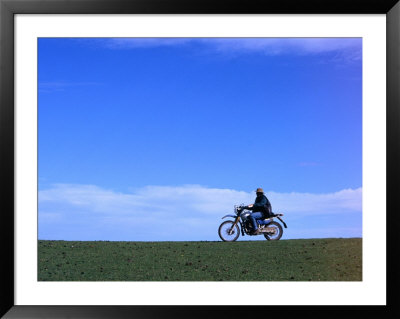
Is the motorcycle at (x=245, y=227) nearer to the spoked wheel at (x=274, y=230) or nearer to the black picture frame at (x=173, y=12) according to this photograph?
the spoked wheel at (x=274, y=230)

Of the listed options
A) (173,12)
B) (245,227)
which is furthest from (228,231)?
(173,12)

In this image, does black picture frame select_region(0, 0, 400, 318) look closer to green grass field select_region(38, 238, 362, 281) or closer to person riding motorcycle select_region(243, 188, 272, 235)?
green grass field select_region(38, 238, 362, 281)

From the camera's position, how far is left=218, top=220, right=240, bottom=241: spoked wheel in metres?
4.62

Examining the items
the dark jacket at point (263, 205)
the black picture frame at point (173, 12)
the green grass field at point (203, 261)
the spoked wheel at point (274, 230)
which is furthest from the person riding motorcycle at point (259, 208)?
the black picture frame at point (173, 12)

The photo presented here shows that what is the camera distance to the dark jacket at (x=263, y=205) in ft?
14.6

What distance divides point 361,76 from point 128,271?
7.39ft

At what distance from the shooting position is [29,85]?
7.08ft

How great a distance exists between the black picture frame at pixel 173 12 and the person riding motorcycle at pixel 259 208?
7.26ft

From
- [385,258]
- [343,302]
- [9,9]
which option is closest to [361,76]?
[385,258]

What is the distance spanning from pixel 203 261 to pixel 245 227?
1.19m

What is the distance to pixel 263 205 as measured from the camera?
451 cm

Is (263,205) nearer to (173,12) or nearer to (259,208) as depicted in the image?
(259,208)

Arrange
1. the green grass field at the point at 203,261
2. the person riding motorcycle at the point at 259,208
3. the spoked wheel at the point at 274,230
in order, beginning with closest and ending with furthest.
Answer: the green grass field at the point at 203,261 → the person riding motorcycle at the point at 259,208 → the spoked wheel at the point at 274,230

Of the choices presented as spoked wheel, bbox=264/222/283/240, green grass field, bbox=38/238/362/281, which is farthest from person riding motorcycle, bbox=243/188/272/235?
green grass field, bbox=38/238/362/281
